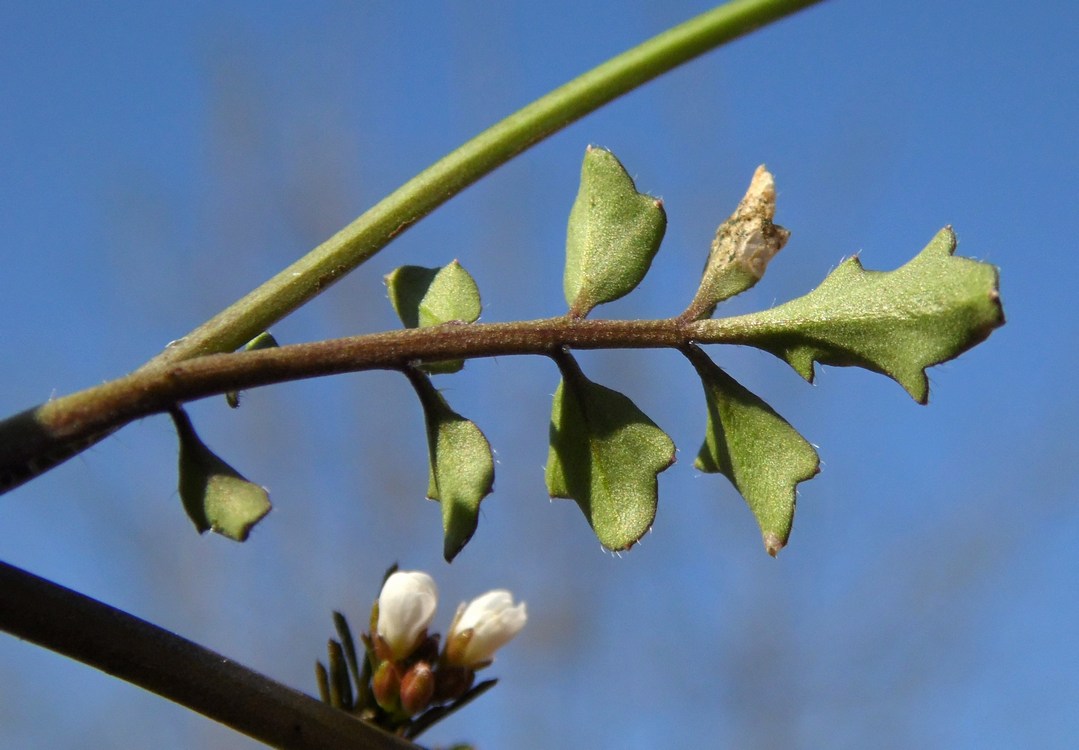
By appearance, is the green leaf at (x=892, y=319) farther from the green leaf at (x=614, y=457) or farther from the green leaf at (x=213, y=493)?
the green leaf at (x=213, y=493)

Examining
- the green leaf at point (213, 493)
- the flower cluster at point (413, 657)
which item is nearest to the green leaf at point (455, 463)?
the green leaf at point (213, 493)

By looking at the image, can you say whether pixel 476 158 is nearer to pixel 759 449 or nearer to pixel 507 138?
pixel 507 138

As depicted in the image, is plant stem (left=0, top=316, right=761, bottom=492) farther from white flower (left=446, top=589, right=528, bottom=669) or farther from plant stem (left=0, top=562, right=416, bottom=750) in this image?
white flower (left=446, top=589, right=528, bottom=669)

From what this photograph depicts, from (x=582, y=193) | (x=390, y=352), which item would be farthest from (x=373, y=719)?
(x=582, y=193)

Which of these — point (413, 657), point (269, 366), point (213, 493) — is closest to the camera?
point (269, 366)

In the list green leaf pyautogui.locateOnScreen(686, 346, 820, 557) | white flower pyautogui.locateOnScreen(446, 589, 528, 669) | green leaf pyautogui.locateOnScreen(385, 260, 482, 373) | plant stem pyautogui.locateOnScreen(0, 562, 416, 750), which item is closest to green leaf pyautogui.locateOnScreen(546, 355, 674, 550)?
green leaf pyautogui.locateOnScreen(686, 346, 820, 557)

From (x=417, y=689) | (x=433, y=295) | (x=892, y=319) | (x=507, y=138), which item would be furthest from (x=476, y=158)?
(x=417, y=689)
